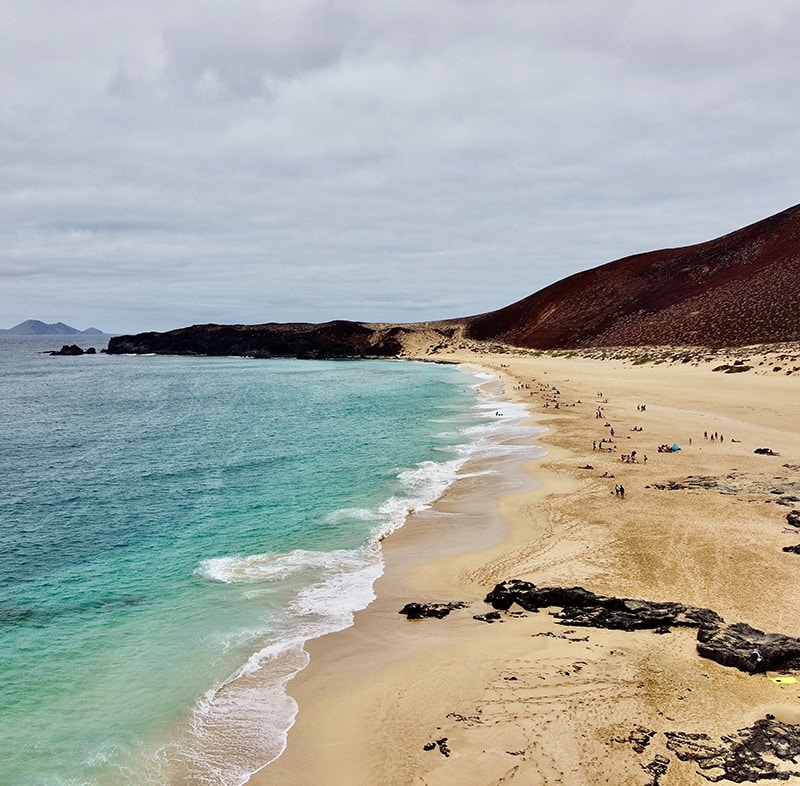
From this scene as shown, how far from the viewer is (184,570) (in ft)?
56.6

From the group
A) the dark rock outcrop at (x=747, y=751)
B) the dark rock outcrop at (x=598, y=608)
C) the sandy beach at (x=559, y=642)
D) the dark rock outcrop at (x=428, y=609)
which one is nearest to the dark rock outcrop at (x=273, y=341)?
the sandy beach at (x=559, y=642)

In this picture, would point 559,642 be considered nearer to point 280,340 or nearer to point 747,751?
point 747,751

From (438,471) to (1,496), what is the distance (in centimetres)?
1966

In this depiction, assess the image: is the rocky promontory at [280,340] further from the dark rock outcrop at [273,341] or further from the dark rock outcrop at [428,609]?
the dark rock outcrop at [428,609]

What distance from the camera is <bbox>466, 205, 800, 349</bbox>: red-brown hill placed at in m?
76.4

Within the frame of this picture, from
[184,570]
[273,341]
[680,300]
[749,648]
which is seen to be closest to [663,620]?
[749,648]

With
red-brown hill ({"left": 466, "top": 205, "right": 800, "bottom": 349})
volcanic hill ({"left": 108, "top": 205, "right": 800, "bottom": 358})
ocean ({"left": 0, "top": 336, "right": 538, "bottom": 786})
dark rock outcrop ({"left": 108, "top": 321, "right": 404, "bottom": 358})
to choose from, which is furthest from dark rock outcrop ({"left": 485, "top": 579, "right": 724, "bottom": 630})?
dark rock outcrop ({"left": 108, "top": 321, "right": 404, "bottom": 358})

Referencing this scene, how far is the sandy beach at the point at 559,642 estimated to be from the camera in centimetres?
864

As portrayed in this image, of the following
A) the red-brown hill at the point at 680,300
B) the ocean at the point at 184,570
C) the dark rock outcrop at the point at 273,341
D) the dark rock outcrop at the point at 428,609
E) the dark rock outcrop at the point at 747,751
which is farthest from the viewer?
the dark rock outcrop at the point at 273,341

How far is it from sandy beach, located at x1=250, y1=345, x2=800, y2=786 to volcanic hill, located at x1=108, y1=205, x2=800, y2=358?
5710 cm

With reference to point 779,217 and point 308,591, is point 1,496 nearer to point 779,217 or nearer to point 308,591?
point 308,591

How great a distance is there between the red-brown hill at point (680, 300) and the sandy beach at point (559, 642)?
56.6 metres

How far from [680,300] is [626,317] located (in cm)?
1017

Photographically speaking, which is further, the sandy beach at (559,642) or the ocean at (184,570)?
the ocean at (184,570)
